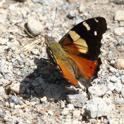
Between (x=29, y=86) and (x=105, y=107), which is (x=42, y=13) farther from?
(x=105, y=107)

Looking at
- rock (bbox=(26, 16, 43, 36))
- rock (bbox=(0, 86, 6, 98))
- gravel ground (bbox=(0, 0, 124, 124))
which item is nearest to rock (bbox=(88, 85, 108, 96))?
gravel ground (bbox=(0, 0, 124, 124))

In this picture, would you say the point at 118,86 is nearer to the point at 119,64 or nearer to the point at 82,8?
the point at 119,64

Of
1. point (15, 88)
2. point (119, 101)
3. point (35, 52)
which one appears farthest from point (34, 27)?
point (119, 101)

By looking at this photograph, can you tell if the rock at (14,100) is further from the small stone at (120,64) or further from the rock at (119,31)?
the rock at (119,31)

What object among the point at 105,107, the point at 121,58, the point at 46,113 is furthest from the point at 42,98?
the point at 121,58

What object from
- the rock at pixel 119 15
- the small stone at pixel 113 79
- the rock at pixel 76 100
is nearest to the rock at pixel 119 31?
the rock at pixel 119 15

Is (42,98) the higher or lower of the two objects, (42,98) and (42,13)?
the lower
